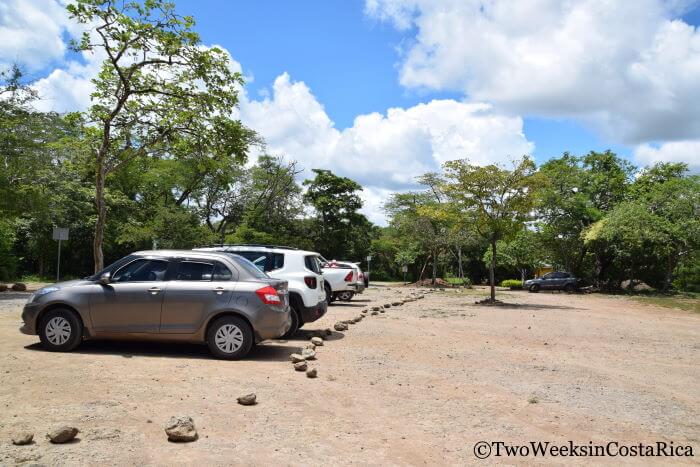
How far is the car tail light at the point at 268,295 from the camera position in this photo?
8.26 meters

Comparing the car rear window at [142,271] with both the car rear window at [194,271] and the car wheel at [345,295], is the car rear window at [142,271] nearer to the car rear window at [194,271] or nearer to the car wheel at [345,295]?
the car rear window at [194,271]

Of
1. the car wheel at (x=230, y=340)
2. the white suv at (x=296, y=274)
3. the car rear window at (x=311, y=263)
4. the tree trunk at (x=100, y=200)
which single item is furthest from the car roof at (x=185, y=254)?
the tree trunk at (x=100, y=200)

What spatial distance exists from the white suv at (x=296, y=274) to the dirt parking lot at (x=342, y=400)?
1.92ft

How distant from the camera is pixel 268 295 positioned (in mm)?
8305

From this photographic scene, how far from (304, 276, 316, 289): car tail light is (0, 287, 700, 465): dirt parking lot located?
1.08m

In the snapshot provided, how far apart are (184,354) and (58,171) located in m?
19.3

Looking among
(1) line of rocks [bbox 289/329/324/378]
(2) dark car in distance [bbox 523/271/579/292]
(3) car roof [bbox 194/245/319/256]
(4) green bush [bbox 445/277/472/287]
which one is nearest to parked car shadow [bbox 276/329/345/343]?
(1) line of rocks [bbox 289/329/324/378]

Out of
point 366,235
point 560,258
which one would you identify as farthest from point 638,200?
point 366,235

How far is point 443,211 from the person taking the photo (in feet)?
82.5

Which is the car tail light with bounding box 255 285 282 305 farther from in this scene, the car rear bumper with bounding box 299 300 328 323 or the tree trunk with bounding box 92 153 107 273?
the tree trunk with bounding box 92 153 107 273

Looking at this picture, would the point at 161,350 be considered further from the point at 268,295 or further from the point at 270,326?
the point at 268,295

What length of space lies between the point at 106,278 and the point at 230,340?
218cm

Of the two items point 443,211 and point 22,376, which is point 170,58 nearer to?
point 22,376

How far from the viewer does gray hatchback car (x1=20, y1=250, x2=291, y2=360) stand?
8250 mm
